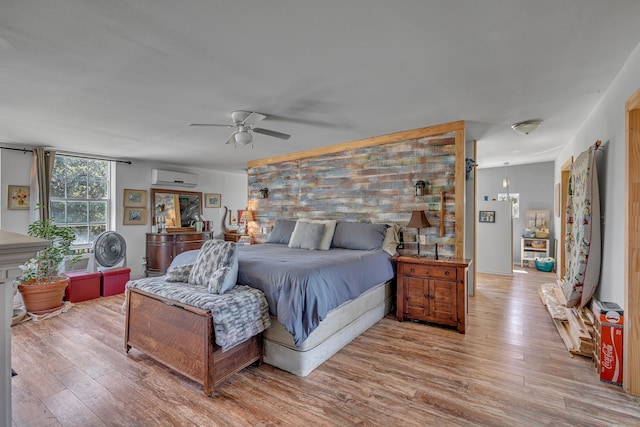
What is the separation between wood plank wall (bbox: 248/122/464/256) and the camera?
12.8 feet

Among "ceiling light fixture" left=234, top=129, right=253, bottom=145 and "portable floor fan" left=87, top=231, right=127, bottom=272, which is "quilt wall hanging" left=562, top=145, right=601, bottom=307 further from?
"portable floor fan" left=87, top=231, right=127, bottom=272

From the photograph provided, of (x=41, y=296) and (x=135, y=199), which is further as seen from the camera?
(x=135, y=199)

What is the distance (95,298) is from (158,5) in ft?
15.5

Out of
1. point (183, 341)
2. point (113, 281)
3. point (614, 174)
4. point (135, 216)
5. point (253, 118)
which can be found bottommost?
point (113, 281)

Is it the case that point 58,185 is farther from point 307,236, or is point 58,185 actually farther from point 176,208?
point 307,236

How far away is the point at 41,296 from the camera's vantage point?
388cm

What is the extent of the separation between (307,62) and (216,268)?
5.95 feet

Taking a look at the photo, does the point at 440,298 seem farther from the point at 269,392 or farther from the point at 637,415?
the point at 269,392

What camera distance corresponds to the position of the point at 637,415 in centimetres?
193

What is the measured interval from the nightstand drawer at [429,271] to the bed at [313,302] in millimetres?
282

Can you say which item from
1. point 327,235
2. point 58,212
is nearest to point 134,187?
point 58,212

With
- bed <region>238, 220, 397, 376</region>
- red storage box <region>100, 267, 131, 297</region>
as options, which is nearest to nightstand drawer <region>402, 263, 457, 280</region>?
bed <region>238, 220, 397, 376</region>

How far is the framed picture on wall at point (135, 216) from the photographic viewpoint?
5.89 meters

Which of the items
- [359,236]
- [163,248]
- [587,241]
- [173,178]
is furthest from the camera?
[173,178]
